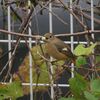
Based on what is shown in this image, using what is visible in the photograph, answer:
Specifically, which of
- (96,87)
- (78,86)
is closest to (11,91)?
(78,86)

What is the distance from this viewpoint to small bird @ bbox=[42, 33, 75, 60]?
6.96 feet

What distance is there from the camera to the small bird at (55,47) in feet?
6.96

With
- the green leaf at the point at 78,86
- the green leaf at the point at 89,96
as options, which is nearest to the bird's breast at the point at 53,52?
the green leaf at the point at 78,86

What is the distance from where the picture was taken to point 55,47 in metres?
2.29

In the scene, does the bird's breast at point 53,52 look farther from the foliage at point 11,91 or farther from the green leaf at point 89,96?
the green leaf at point 89,96

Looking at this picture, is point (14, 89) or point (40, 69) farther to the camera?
point (40, 69)

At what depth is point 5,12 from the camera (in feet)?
8.68

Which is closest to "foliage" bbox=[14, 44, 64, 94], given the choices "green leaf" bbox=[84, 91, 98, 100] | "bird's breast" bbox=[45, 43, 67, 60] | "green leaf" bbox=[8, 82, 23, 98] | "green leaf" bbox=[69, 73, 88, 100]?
"bird's breast" bbox=[45, 43, 67, 60]

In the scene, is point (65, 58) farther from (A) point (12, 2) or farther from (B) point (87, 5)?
(B) point (87, 5)

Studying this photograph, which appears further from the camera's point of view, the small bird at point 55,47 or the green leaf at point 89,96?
the small bird at point 55,47

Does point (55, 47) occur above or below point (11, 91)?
above

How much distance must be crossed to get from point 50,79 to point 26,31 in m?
0.40

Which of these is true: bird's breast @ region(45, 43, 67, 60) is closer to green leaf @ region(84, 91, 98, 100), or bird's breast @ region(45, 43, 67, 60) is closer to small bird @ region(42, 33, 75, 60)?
small bird @ region(42, 33, 75, 60)

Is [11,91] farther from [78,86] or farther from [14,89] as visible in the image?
[78,86]
